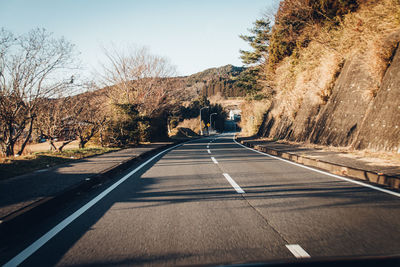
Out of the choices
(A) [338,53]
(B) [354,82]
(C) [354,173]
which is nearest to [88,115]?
(C) [354,173]

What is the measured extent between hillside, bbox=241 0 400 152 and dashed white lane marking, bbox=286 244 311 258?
24.4ft

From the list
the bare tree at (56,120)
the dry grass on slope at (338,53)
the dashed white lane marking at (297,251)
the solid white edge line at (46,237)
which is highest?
the dry grass on slope at (338,53)

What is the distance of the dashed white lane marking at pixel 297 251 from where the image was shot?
245cm

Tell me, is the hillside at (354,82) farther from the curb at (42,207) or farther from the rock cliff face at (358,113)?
the curb at (42,207)

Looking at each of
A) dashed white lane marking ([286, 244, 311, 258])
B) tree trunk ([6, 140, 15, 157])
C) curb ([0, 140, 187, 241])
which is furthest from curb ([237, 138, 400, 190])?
tree trunk ([6, 140, 15, 157])

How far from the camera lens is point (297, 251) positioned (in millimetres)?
2559

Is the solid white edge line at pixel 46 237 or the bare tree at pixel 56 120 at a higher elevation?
the bare tree at pixel 56 120

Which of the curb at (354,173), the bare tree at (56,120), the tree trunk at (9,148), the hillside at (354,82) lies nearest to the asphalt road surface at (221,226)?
the curb at (354,173)

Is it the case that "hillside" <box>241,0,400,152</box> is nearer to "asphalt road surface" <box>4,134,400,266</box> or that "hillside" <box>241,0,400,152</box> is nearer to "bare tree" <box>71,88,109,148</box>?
"asphalt road surface" <box>4,134,400,266</box>

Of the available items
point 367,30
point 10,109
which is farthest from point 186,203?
point 367,30

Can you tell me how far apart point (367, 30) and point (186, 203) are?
12.5 metres

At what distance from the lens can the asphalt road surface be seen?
8.38ft

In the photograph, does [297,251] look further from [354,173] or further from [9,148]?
[9,148]

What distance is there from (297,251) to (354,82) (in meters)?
12.7
